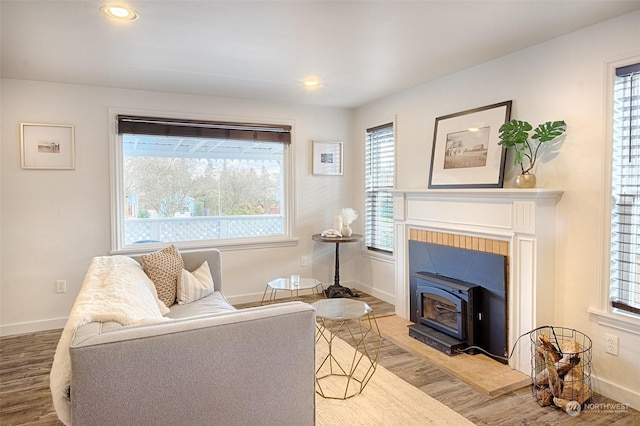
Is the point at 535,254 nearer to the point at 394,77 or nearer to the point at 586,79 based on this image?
the point at 586,79

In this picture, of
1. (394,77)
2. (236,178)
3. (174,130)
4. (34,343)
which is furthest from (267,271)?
(394,77)

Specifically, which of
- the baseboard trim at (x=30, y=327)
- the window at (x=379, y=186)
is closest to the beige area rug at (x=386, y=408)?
the window at (x=379, y=186)

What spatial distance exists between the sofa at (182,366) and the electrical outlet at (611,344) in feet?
6.48

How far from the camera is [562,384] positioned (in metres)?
2.39

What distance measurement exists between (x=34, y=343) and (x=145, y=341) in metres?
2.84

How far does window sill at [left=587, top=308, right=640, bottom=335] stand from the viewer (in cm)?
233

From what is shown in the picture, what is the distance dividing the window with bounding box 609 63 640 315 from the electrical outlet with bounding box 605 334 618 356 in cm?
19

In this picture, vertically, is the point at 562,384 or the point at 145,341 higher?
the point at 145,341

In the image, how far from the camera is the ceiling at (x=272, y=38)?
88.7 inches

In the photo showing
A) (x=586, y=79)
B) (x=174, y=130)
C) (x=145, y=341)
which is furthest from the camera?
(x=174, y=130)

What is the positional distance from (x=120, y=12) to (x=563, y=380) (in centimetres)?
340

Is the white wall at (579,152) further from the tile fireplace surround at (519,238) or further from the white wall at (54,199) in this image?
the white wall at (54,199)

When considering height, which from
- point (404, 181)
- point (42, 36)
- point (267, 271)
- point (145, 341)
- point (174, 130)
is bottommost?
point (267, 271)
